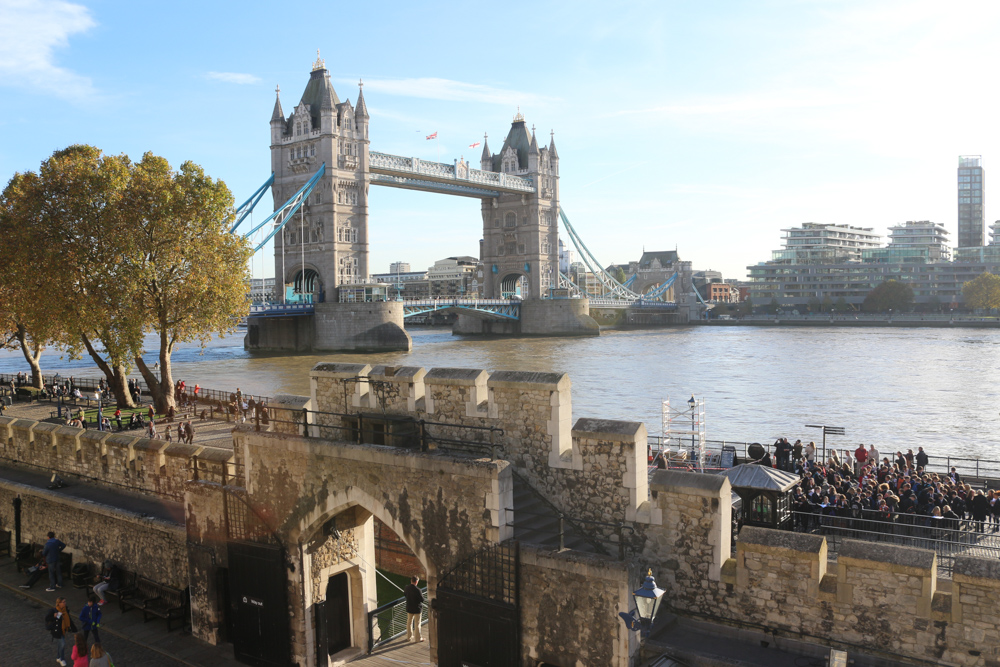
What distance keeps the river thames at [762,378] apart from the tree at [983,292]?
131 ft

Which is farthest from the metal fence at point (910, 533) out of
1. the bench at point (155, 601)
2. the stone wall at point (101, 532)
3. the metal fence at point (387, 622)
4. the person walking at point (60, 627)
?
the person walking at point (60, 627)

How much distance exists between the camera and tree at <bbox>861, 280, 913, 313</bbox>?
12000 centimetres

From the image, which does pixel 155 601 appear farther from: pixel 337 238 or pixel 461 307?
pixel 461 307

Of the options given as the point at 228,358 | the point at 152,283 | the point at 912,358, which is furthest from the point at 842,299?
the point at 152,283

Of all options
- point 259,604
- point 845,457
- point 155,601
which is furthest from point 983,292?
point 259,604

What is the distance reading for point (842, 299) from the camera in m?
132

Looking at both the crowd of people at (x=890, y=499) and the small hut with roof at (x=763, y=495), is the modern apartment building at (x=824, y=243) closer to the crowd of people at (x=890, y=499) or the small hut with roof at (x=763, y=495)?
the crowd of people at (x=890, y=499)

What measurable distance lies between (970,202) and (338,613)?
208 metres

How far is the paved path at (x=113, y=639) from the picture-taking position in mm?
10289

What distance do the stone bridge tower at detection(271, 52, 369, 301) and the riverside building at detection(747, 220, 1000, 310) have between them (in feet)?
291

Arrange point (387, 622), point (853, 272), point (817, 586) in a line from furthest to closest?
point (853, 272), point (387, 622), point (817, 586)

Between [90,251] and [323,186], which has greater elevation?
[323,186]

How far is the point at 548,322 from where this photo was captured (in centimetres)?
9212

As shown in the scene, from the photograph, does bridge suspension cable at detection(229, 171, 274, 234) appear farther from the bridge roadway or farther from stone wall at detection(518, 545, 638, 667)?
stone wall at detection(518, 545, 638, 667)
